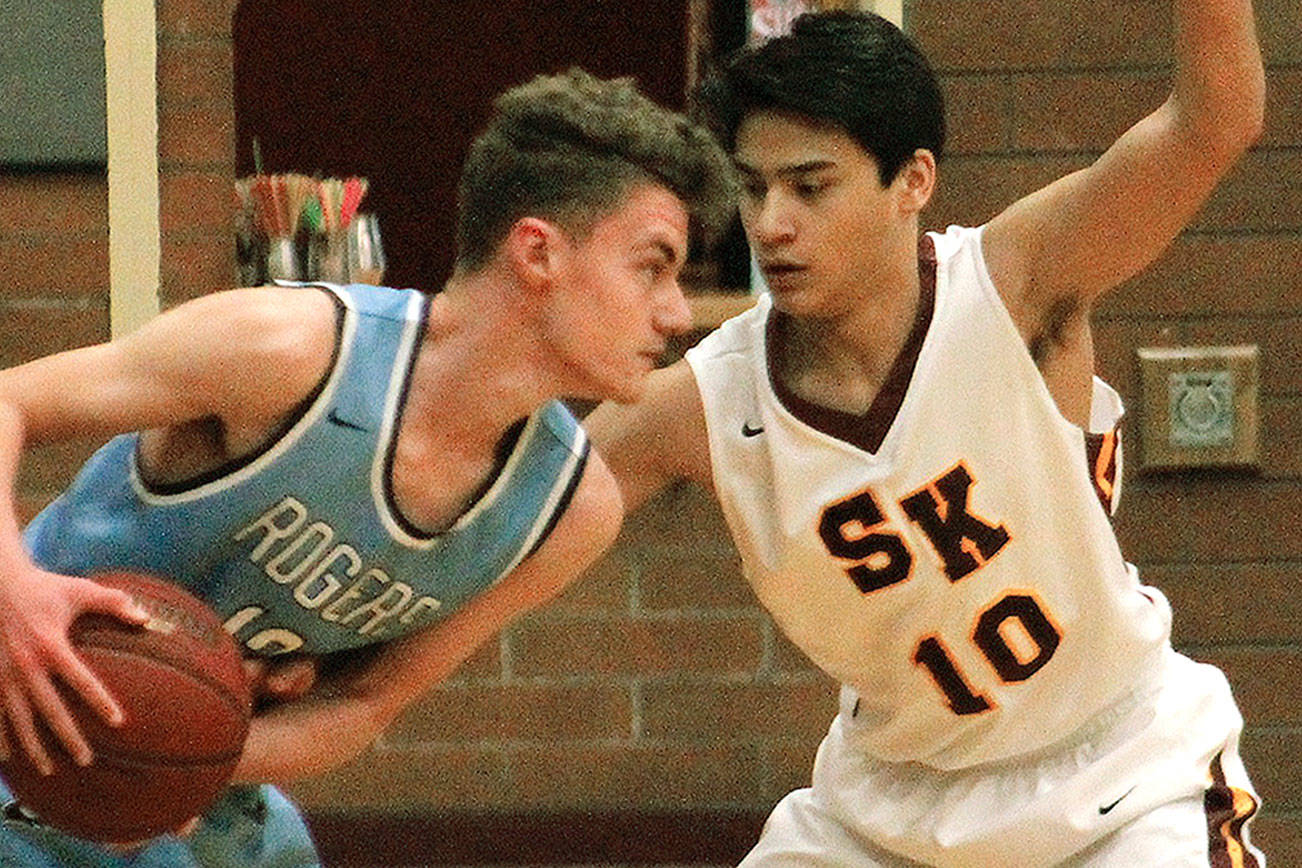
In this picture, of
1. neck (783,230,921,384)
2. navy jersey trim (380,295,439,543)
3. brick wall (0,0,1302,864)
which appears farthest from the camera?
brick wall (0,0,1302,864)

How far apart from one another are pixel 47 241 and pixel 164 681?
85.6 inches

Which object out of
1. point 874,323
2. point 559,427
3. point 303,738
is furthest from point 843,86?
point 303,738

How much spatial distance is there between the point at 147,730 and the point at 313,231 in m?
2.00

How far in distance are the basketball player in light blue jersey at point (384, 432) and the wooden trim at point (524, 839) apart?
1623 millimetres

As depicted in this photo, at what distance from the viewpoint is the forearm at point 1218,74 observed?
2.78 m

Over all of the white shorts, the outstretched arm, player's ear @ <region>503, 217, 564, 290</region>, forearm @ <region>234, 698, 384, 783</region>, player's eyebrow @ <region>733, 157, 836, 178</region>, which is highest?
player's eyebrow @ <region>733, 157, 836, 178</region>

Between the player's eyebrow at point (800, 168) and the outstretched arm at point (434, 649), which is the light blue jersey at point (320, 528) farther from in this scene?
the player's eyebrow at point (800, 168)

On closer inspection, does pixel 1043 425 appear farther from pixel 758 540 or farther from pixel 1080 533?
pixel 758 540

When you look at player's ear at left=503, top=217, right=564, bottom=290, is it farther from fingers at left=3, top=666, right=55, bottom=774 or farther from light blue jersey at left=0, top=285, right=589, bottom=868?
fingers at left=3, top=666, right=55, bottom=774

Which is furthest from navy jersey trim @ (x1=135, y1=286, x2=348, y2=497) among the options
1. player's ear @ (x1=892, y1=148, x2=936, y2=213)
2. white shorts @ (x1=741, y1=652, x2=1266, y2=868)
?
white shorts @ (x1=741, y1=652, x2=1266, y2=868)

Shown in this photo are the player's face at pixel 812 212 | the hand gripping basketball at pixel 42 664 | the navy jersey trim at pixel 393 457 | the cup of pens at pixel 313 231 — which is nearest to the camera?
the hand gripping basketball at pixel 42 664

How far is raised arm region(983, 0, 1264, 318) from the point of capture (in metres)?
2.81

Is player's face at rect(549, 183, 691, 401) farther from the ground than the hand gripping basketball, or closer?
farther from the ground

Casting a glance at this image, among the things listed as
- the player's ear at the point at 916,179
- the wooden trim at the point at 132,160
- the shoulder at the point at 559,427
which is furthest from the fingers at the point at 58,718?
the wooden trim at the point at 132,160
